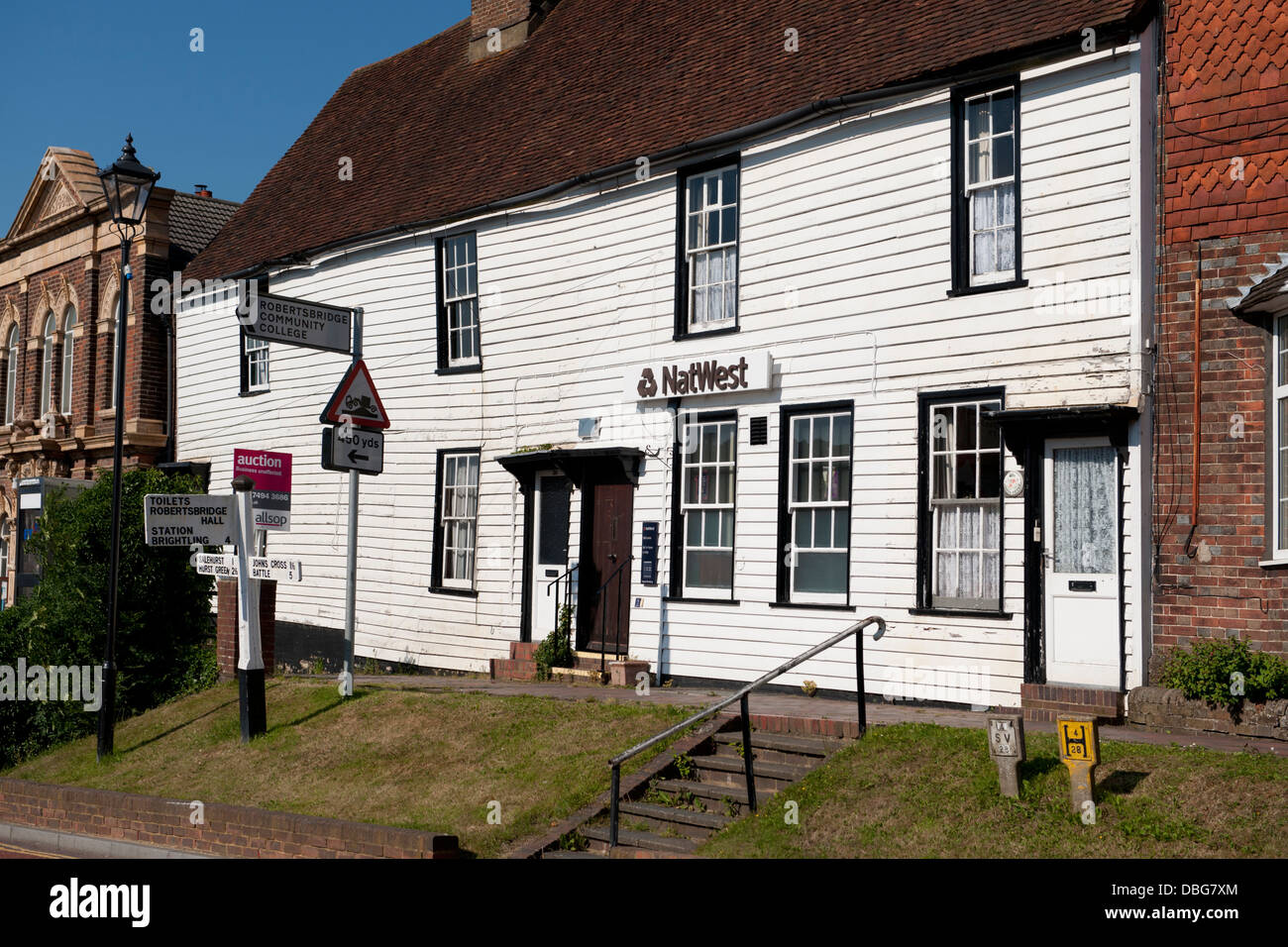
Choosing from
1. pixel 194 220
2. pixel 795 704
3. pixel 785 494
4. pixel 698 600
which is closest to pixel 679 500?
pixel 698 600

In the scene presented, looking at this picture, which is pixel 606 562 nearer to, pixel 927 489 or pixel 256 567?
pixel 927 489

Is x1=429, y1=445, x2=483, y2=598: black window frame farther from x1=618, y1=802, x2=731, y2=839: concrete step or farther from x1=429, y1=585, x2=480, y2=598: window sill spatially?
x1=618, y1=802, x2=731, y2=839: concrete step

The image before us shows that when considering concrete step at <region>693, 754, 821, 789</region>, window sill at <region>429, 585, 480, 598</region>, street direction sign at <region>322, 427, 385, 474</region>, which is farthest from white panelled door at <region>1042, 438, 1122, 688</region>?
window sill at <region>429, 585, 480, 598</region>

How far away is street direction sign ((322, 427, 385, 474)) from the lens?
43.6 feet

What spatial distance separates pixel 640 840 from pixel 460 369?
11.2 m

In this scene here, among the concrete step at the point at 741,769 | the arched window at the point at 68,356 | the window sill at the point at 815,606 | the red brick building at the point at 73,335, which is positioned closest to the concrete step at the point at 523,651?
the window sill at the point at 815,606

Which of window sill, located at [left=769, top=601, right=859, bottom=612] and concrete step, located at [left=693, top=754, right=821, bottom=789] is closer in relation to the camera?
concrete step, located at [left=693, top=754, right=821, bottom=789]

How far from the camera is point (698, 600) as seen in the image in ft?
53.2

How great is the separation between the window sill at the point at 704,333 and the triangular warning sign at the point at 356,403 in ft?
14.3

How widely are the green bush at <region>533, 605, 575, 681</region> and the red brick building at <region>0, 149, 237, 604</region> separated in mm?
12576

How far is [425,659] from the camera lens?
65.2ft
